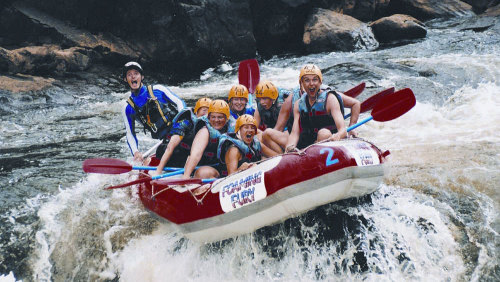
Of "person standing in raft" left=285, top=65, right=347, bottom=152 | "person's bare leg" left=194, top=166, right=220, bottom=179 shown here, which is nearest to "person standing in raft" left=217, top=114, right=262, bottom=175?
"person's bare leg" left=194, top=166, right=220, bottom=179

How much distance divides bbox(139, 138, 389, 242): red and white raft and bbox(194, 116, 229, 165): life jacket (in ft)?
1.83

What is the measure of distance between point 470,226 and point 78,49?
10017 mm

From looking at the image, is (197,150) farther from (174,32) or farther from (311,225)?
(174,32)

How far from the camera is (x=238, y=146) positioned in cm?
404

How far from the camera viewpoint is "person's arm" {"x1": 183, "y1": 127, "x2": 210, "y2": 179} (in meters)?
4.06

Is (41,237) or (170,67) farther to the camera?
(170,67)

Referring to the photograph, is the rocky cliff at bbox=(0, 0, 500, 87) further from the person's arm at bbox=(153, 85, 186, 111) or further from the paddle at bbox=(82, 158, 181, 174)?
the paddle at bbox=(82, 158, 181, 174)

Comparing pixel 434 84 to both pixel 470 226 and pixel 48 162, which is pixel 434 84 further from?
pixel 48 162

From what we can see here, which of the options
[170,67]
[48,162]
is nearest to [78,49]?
[170,67]

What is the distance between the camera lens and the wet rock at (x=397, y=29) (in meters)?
12.7

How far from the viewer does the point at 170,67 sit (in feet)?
42.0

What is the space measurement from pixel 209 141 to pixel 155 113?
1.08m

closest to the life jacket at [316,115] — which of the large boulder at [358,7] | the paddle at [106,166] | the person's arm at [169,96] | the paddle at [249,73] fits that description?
the person's arm at [169,96]

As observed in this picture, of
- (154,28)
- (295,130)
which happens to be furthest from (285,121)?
(154,28)
